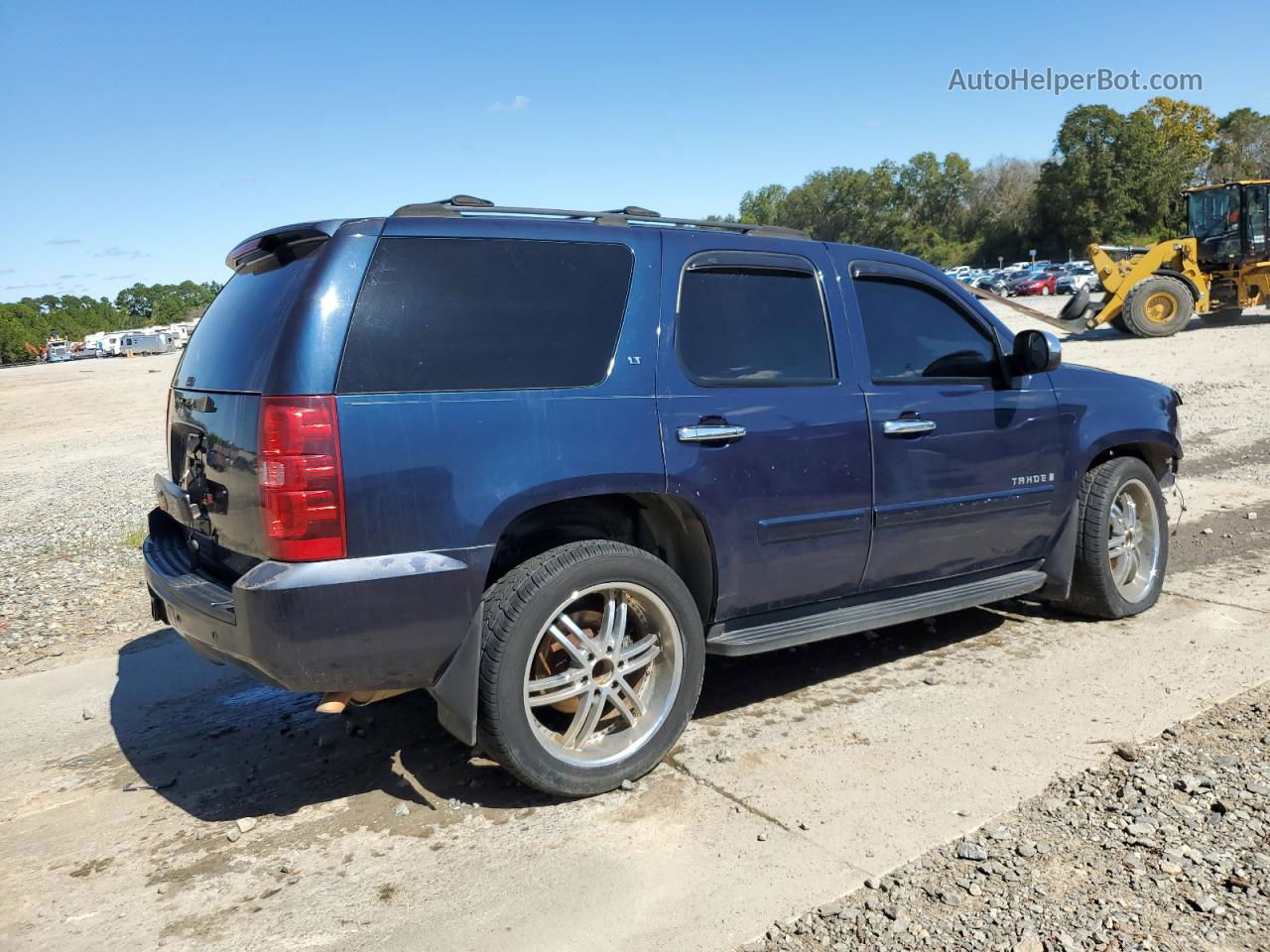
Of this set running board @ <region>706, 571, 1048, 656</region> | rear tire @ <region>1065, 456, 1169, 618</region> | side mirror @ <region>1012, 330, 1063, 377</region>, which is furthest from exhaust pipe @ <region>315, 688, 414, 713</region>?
rear tire @ <region>1065, 456, 1169, 618</region>

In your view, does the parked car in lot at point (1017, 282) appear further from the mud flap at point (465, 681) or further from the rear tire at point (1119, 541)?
the mud flap at point (465, 681)

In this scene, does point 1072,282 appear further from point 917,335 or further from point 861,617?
point 861,617

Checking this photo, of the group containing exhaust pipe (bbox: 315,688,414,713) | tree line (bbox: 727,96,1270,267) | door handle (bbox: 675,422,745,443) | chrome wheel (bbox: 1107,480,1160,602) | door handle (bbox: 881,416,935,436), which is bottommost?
chrome wheel (bbox: 1107,480,1160,602)

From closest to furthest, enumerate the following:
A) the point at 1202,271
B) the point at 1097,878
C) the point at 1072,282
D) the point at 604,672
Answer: the point at 1097,878 < the point at 604,672 < the point at 1202,271 < the point at 1072,282

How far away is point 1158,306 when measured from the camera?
73.3 feet

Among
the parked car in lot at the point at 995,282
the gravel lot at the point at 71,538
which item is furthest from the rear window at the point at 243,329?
the parked car in lot at the point at 995,282

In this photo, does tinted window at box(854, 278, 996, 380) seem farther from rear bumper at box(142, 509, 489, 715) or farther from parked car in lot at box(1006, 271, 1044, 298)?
parked car in lot at box(1006, 271, 1044, 298)

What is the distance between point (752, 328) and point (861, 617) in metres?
1.29

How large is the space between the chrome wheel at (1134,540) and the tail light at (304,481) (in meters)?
4.00

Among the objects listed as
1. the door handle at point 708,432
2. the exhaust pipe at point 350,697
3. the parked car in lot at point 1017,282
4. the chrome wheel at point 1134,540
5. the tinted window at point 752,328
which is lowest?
the chrome wheel at point 1134,540

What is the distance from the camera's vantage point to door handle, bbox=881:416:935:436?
4.34m

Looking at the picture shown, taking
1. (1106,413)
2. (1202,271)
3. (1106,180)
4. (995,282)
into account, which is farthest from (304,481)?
(1106,180)

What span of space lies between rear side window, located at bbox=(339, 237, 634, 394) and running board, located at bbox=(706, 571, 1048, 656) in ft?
3.87

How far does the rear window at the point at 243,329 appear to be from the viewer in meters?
3.32
